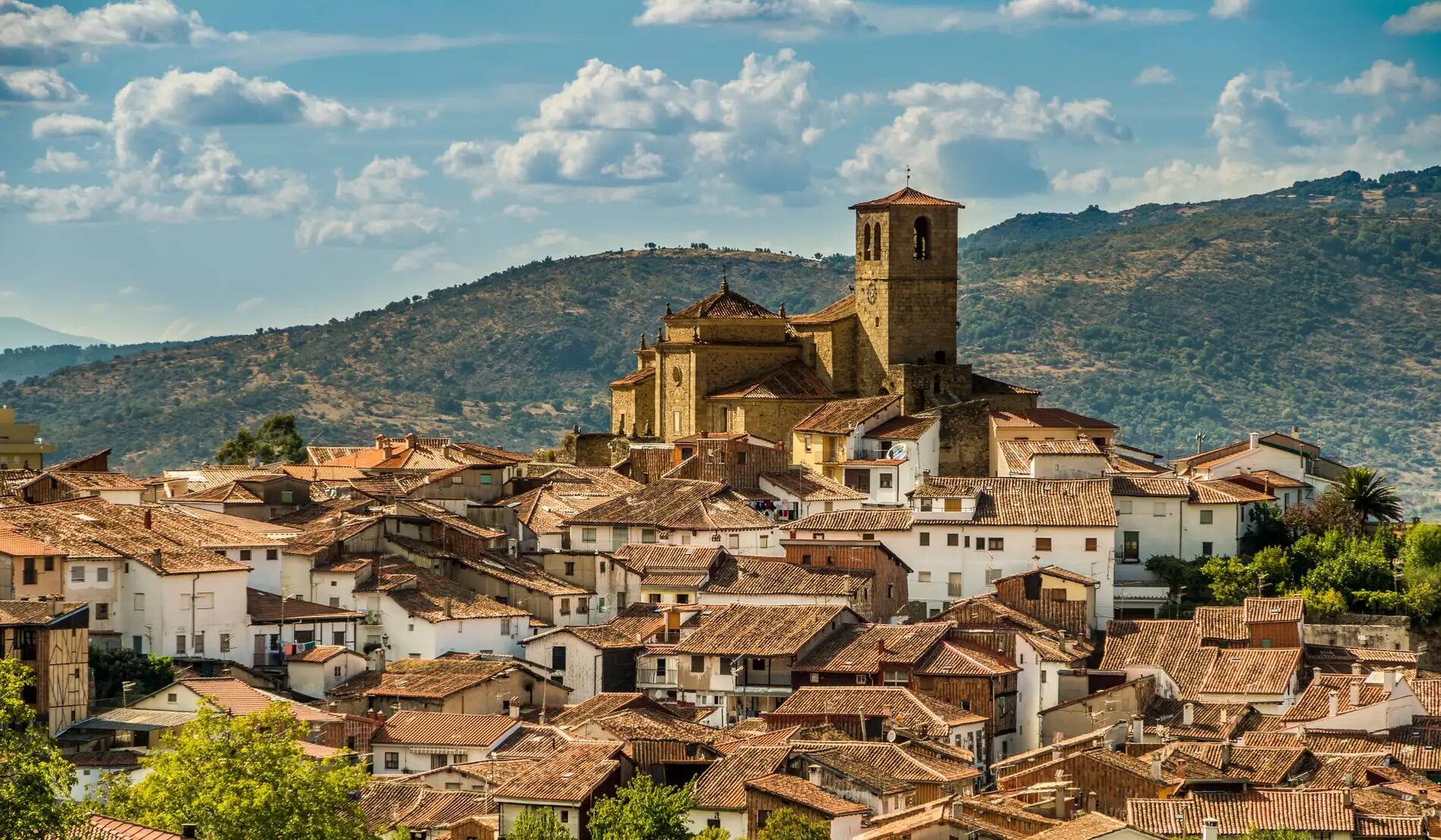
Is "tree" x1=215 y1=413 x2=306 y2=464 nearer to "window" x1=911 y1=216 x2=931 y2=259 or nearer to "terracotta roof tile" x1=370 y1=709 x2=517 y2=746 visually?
"window" x1=911 y1=216 x2=931 y2=259

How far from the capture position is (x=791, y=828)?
51.4 metres

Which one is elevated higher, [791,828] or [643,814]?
[643,814]

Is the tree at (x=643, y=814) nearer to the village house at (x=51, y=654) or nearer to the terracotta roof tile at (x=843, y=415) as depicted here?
the village house at (x=51, y=654)

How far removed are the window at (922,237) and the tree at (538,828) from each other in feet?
130

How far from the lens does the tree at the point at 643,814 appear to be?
51281mm

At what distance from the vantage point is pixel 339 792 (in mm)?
48000

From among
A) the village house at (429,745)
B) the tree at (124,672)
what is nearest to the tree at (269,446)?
the tree at (124,672)

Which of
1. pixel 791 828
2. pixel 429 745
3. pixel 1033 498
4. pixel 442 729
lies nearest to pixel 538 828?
pixel 791 828

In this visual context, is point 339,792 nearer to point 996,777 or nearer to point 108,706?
point 108,706

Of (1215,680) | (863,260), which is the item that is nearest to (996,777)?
(1215,680)

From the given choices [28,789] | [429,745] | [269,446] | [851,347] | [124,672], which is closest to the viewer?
[28,789]

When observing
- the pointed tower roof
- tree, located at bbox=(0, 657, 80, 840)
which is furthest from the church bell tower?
tree, located at bbox=(0, 657, 80, 840)

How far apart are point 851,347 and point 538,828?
3988cm

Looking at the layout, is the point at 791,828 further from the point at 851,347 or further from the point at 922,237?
the point at 922,237
